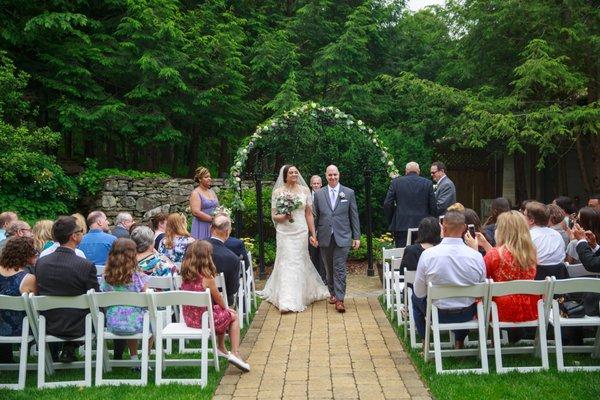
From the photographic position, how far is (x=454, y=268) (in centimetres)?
606

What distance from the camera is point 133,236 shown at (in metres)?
7.21

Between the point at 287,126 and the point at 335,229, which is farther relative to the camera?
the point at 287,126

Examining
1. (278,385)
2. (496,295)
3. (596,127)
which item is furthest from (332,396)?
(596,127)

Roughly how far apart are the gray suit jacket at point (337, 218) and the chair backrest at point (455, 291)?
11.7ft

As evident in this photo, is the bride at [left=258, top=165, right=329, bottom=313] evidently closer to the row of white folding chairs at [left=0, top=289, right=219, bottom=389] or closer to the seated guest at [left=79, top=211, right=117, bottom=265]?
the seated guest at [left=79, top=211, right=117, bottom=265]

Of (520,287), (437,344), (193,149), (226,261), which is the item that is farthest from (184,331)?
(193,149)

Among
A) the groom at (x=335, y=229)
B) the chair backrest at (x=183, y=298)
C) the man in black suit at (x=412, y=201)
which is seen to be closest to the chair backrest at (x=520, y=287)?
the chair backrest at (x=183, y=298)

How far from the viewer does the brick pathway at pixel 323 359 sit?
5.48m

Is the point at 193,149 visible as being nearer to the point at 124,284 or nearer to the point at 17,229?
the point at 17,229

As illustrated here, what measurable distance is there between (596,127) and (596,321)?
974 cm

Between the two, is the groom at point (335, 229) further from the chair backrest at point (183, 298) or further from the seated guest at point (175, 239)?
the chair backrest at point (183, 298)

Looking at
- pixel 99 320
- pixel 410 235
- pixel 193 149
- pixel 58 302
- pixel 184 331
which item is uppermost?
pixel 193 149

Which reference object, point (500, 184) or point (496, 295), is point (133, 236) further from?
point (500, 184)

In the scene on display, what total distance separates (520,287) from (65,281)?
3848 mm
